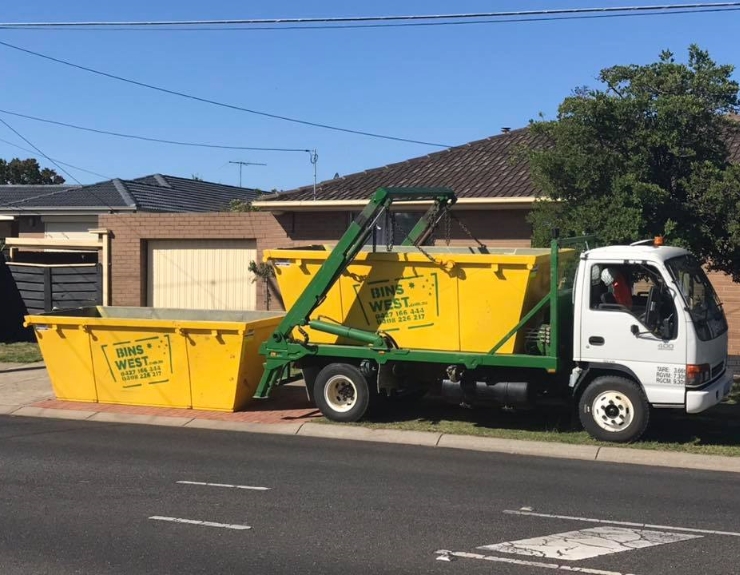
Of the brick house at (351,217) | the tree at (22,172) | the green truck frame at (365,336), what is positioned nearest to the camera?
the green truck frame at (365,336)

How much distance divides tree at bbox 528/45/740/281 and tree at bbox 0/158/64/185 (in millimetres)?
64914

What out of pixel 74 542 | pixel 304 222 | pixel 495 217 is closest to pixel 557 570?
pixel 74 542

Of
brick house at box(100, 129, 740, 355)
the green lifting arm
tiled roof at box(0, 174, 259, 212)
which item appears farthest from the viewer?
tiled roof at box(0, 174, 259, 212)

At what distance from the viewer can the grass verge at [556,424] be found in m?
9.99

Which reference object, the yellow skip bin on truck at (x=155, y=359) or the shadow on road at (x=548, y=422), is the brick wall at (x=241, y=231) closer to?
the shadow on road at (x=548, y=422)

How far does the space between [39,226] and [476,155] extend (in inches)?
594

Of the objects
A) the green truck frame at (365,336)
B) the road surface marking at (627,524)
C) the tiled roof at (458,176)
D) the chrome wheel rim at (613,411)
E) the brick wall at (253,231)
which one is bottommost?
the road surface marking at (627,524)

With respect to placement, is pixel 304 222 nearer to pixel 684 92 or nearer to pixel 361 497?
pixel 684 92

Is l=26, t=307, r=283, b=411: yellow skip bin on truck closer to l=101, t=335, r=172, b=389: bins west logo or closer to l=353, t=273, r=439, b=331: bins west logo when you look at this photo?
l=101, t=335, r=172, b=389: bins west logo

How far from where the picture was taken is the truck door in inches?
377

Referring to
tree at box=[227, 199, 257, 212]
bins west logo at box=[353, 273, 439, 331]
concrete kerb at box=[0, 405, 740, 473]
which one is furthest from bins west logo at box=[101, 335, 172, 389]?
tree at box=[227, 199, 257, 212]

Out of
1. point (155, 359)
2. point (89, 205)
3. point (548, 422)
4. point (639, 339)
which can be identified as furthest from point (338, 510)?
point (89, 205)

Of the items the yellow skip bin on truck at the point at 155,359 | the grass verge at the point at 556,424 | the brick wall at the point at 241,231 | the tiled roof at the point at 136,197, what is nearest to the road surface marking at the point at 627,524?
the grass verge at the point at 556,424

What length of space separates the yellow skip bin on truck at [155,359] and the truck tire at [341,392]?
1288 mm
